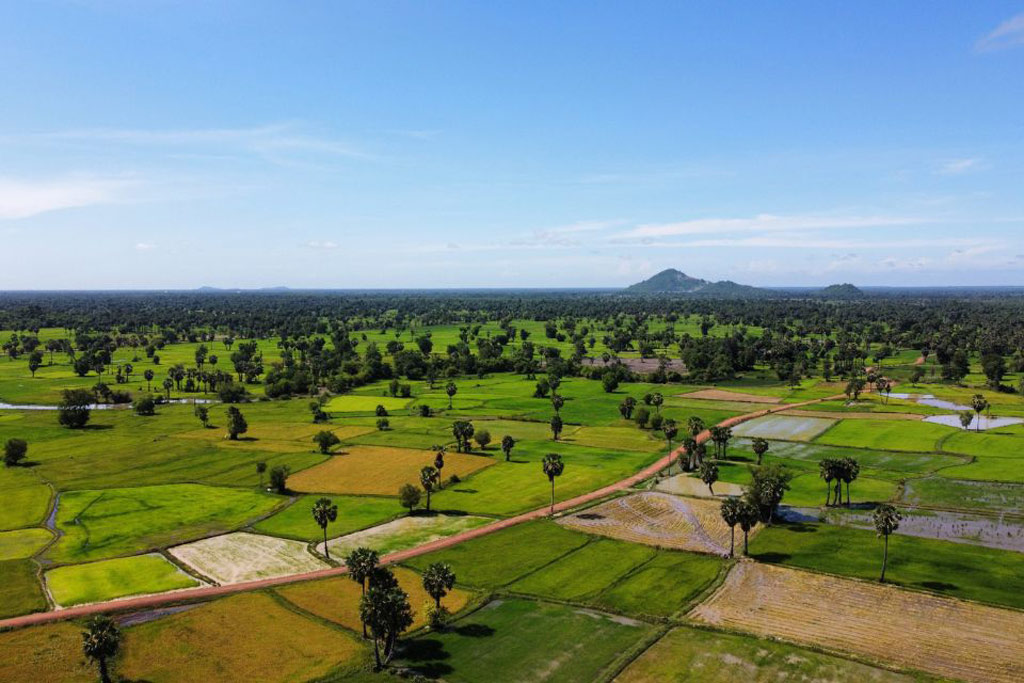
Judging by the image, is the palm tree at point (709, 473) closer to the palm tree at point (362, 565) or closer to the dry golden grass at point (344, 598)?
the dry golden grass at point (344, 598)

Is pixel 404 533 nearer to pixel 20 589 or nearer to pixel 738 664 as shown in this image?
pixel 20 589

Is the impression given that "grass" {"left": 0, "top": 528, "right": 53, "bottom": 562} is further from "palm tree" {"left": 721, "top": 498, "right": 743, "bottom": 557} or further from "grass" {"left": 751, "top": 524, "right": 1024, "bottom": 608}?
"grass" {"left": 751, "top": 524, "right": 1024, "bottom": 608}

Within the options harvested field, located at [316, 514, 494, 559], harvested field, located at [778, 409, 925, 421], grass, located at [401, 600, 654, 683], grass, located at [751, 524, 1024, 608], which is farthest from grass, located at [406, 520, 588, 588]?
harvested field, located at [778, 409, 925, 421]

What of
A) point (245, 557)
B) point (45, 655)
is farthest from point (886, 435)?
point (45, 655)

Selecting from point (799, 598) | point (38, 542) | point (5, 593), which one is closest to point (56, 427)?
point (38, 542)

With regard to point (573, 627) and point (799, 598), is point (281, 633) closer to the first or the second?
point (573, 627)

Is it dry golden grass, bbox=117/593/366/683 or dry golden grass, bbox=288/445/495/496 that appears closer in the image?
dry golden grass, bbox=117/593/366/683
